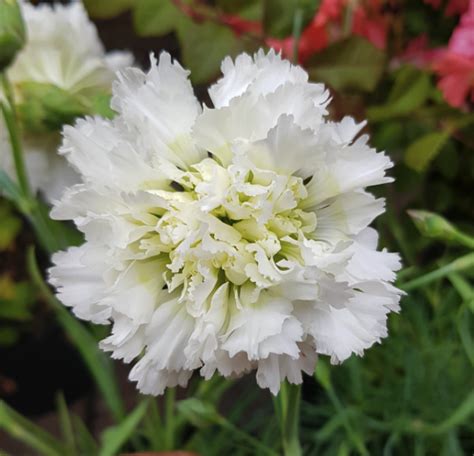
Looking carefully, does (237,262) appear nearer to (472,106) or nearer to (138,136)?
(138,136)

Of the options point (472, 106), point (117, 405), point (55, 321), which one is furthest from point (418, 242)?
point (55, 321)

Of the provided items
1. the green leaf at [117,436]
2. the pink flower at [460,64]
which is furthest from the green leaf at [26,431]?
the pink flower at [460,64]

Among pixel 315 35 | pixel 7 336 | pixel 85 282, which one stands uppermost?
pixel 315 35

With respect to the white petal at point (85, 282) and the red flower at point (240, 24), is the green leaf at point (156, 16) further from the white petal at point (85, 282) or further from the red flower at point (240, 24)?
the white petal at point (85, 282)

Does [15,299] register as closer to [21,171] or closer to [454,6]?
[21,171]

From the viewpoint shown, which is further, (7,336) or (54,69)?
(7,336)

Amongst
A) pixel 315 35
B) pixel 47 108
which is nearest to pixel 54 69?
pixel 47 108

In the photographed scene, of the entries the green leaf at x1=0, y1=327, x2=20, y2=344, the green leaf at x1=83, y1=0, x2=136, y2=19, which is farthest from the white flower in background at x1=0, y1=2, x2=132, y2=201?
the green leaf at x1=0, y1=327, x2=20, y2=344

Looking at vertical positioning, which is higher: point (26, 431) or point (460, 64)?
point (460, 64)

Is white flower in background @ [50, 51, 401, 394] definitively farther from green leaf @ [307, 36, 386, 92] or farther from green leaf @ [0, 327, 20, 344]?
green leaf @ [0, 327, 20, 344]
